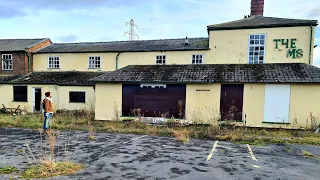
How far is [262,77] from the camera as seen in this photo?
15.1m

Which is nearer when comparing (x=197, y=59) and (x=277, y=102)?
(x=277, y=102)

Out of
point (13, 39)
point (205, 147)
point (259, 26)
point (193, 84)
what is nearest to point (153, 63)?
point (193, 84)

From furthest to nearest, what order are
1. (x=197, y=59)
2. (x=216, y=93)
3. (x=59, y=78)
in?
Answer: (x=59, y=78), (x=197, y=59), (x=216, y=93)

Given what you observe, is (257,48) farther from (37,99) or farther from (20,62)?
(20,62)

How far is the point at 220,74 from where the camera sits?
16.1 meters

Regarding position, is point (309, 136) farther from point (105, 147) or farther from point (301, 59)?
point (105, 147)

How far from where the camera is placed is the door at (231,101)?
50.5 feet

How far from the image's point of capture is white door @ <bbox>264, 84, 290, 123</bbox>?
1470cm

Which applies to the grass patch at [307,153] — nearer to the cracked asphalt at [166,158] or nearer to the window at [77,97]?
the cracked asphalt at [166,158]

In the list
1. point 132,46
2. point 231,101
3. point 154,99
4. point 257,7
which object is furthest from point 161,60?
point 257,7

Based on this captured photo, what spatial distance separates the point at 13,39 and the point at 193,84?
2196 cm

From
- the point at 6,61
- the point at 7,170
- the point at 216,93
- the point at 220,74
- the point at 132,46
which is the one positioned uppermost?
the point at 132,46

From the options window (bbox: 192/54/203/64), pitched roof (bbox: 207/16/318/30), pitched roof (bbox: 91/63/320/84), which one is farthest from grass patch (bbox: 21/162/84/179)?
pitched roof (bbox: 207/16/318/30)

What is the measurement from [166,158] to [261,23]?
1358 cm
